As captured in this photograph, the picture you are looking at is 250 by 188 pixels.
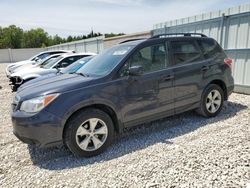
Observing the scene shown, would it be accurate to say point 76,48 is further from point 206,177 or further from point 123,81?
point 206,177

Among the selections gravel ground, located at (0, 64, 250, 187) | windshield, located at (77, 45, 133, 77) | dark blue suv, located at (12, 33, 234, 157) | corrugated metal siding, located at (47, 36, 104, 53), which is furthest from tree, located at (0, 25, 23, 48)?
dark blue suv, located at (12, 33, 234, 157)

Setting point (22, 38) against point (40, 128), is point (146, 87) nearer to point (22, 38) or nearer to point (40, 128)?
point (40, 128)

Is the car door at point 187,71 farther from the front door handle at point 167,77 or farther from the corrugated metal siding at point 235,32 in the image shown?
the corrugated metal siding at point 235,32

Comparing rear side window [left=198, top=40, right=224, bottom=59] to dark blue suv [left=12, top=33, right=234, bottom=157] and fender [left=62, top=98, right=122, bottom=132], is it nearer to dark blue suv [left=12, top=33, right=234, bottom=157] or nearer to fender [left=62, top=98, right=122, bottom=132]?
dark blue suv [left=12, top=33, right=234, bottom=157]

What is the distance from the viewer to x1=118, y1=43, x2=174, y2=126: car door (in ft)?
12.0

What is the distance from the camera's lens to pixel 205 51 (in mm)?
4715

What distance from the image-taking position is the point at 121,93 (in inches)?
141

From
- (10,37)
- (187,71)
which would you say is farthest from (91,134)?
(10,37)

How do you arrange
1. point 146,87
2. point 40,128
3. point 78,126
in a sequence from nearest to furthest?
point 40,128 < point 78,126 < point 146,87

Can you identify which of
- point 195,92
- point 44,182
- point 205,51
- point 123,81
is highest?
point 205,51

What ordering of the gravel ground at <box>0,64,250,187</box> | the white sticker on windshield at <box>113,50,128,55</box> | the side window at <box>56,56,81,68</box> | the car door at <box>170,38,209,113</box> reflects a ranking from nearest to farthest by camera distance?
the gravel ground at <box>0,64,250,187</box>, the white sticker on windshield at <box>113,50,128,55</box>, the car door at <box>170,38,209,113</box>, the side window at <box>56,56,81,68</box>

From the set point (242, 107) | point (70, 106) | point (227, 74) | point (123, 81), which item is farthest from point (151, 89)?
point (242, 107)

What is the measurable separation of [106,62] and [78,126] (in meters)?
1.34

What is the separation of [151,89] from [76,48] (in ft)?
68.9
